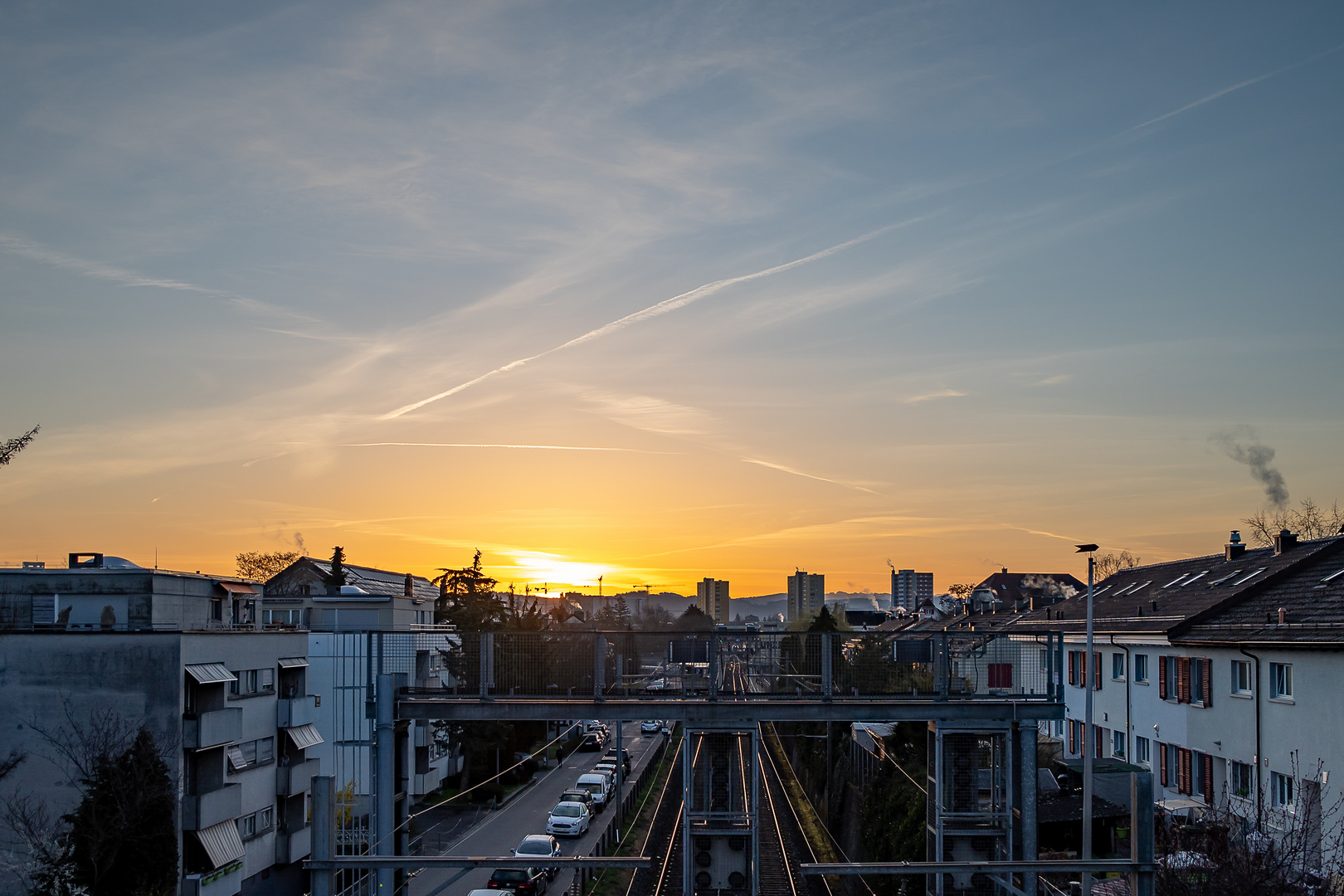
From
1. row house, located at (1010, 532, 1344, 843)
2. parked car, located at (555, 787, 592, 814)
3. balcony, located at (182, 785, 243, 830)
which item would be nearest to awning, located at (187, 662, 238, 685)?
balcony, located at (182, 785, 243, 830)

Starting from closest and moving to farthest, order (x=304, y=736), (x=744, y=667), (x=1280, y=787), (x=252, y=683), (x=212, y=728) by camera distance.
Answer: (x=744, y=667) → (x=1280, y=787) → (x=212, y=728) → (x=252, y=683) → (x=304, y=736)

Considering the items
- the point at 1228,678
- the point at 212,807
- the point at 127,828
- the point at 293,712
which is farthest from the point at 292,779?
the point at 1228,678

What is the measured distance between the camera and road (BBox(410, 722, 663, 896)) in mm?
37469

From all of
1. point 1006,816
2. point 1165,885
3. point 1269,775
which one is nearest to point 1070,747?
point 1269,775

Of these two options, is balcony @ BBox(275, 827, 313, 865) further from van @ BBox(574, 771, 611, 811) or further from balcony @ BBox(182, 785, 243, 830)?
van @ BBox(574, 771, 611, 811)

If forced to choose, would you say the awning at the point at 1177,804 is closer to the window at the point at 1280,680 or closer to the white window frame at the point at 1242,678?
the white window frame at the point at 1242,678

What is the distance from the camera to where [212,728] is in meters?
31.9

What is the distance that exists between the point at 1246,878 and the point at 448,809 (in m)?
44.8

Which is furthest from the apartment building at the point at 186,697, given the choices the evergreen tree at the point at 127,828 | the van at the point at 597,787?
the van at the point at 597,787

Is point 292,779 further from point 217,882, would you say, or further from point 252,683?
point 217,882

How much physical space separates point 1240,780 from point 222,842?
2971 centimetres

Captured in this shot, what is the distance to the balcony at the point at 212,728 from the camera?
103 feet

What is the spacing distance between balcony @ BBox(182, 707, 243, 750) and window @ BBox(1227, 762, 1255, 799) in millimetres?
28957

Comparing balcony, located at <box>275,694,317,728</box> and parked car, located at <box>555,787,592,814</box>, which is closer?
balcony, located at <box>275,694,317,728</box>
